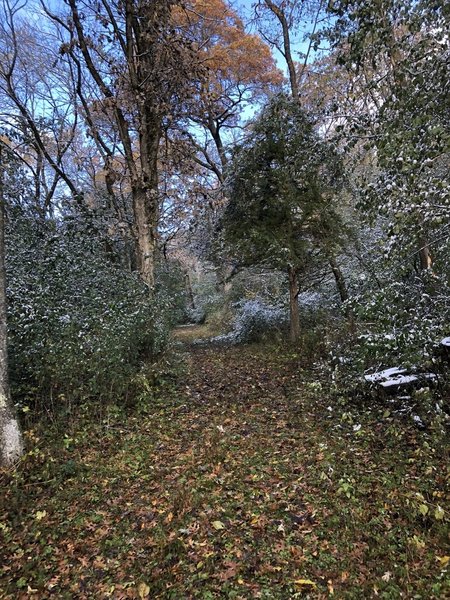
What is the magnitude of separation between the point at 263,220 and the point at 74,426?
18.9 feet

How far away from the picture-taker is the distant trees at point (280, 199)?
7898 millimetres

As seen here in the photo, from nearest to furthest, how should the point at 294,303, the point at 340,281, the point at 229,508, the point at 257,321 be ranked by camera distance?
the point at 229,508, the point at 340,281, the point at 294,303, the point at 257,321

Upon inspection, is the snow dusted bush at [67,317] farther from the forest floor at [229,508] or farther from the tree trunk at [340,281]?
the tree trunk at [340,281]

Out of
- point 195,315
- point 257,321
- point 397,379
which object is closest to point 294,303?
point 257,321

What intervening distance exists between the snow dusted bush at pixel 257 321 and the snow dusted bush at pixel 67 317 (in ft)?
15.2

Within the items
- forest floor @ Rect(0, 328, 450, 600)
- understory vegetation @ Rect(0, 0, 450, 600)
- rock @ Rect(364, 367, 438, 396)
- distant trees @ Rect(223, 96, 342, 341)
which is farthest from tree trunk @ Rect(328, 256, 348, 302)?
forest floor @ Rect(0, 328, 450, 600)

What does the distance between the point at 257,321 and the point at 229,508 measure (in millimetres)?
7328

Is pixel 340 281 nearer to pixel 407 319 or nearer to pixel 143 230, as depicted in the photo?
pixel 143 230

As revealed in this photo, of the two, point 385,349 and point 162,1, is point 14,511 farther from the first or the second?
point 162,1

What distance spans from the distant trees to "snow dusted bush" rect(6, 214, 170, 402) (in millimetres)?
3319

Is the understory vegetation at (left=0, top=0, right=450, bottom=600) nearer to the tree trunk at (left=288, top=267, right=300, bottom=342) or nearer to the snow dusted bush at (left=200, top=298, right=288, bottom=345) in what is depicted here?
the tree trunk at (left=288, top=267, right=300, bottom=342)

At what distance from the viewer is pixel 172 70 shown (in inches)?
283

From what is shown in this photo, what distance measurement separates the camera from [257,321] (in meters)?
10.4

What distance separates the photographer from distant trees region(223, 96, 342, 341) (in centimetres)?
790
